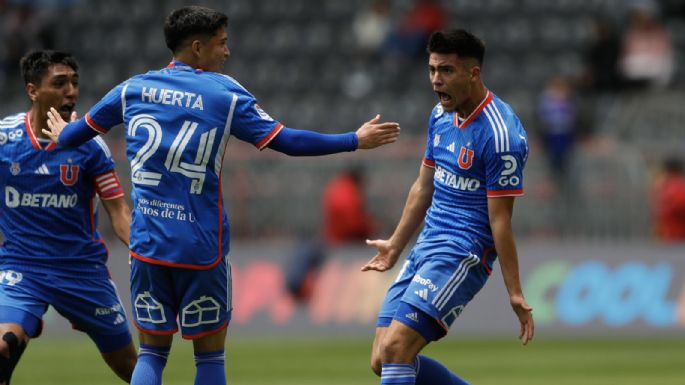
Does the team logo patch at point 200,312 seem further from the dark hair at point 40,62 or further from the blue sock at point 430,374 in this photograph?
the dark hair at point 40,62

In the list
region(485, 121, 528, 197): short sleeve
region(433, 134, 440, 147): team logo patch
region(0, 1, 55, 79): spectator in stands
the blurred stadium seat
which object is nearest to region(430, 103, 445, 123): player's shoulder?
region(433, 134, 440, 147): team logo patch

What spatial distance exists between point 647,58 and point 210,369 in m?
13.4

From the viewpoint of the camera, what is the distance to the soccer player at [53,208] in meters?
8.62

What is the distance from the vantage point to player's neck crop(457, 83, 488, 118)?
8.05 meters

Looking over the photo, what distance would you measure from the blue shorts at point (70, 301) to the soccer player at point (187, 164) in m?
1.08

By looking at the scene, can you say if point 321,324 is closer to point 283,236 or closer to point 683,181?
point 283,236

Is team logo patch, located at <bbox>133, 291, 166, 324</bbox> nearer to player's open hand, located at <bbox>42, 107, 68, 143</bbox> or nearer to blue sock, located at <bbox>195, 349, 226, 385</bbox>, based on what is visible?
blue sock, located at <bbox>195, 349, 226, 385</bbox>

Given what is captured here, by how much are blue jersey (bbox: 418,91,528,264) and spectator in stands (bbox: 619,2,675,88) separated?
1203cm

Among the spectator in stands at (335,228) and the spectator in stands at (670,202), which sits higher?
the spectator in stands at (670,202)

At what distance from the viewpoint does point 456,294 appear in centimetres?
798

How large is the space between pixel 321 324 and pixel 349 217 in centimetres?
148

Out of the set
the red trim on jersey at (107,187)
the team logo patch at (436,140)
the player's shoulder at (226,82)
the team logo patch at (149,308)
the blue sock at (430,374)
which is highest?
the player's shoulder at (226,82)

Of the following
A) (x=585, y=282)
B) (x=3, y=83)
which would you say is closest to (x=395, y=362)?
(x=585, y=282)

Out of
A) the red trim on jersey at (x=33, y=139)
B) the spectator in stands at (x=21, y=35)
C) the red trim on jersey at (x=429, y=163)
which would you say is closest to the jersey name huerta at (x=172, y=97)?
the red trim on jersey at (x=33, y=139)
